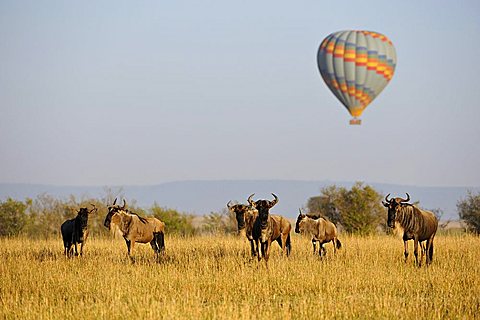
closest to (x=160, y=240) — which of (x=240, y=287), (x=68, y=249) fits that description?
(x=68, y=249)

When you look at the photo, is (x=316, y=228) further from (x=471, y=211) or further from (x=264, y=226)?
(x=471, y=211)

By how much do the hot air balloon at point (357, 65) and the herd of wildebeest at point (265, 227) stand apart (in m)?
20.5

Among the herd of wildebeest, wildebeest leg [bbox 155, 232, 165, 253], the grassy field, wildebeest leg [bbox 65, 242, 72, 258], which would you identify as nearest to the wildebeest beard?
the herd of wildebeest

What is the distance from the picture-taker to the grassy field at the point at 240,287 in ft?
40.9

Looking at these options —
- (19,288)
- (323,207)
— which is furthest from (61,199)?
(19,288)

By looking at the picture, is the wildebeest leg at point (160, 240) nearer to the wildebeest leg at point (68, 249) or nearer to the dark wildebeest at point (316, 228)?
the wildebeest leg at point (68, 249)

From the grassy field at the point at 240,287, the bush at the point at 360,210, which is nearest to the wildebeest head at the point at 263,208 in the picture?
the grassy field at the point at 240,287

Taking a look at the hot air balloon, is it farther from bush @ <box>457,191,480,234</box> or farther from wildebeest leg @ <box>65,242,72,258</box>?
wildebeest leg @ <box>65,242,72,258</box>

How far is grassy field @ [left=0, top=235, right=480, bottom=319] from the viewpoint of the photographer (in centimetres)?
1247

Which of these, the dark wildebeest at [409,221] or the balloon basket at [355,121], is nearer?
the dark wildebeest at [409,221]

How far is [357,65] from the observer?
131 feet

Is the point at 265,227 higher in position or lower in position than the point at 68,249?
higher

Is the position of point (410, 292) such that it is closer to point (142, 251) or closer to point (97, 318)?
point (97, 318)

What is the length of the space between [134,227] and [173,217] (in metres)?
16.9
